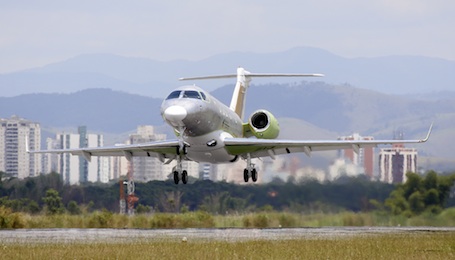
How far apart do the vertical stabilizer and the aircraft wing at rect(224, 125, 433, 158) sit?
4.79 meters

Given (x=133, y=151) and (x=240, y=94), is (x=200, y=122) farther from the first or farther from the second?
(x=240, y=94)

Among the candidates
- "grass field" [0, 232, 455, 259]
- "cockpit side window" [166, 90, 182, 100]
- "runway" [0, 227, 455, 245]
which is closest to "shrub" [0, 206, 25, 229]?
"runway" [0, 227, 455, 245]

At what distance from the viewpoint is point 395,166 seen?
54.7 meters

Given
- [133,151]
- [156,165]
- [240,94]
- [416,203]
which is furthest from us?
[156,165]

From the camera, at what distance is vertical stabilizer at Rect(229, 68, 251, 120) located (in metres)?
47.9

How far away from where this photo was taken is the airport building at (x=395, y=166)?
4825 centimetres

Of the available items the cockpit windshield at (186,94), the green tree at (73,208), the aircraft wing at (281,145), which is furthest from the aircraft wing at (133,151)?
the green tree at (73,208)

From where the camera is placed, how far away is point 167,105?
3581 centimetres

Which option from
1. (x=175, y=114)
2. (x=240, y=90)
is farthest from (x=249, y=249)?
(x=240, y=90)

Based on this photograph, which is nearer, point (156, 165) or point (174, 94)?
point (174, 94)

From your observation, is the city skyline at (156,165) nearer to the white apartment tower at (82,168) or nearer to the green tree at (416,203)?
the white apartment tower at (82,168)

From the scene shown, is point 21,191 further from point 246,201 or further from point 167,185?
point 246,201

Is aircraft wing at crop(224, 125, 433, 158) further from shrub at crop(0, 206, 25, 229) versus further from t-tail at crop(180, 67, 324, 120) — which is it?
shrub at crop(0, 206, 25, 229)

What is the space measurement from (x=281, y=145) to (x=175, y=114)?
7.33m
